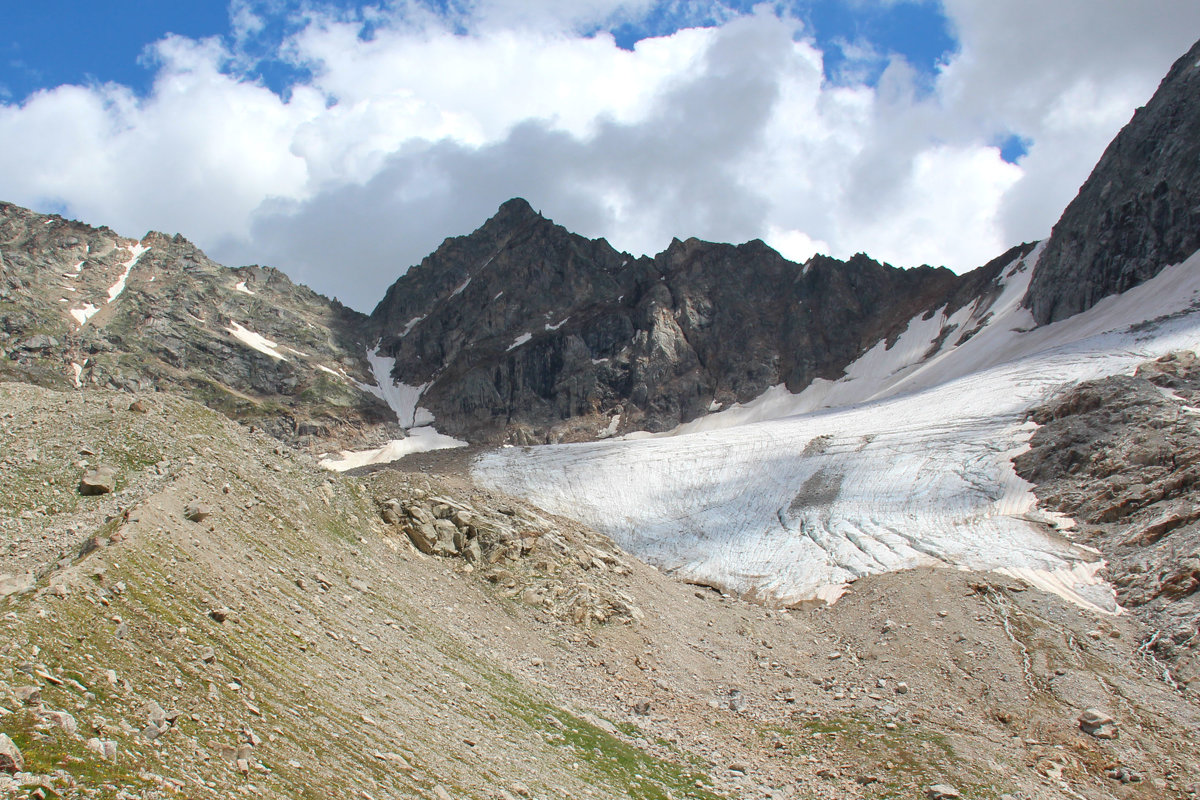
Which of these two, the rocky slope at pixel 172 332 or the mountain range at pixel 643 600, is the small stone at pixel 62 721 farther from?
the rocky slope at pixel 172 332

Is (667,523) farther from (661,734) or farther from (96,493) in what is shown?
(96,493)

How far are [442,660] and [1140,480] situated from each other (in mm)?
45064

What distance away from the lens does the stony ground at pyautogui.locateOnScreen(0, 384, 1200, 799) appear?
1130 cm

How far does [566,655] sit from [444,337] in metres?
164

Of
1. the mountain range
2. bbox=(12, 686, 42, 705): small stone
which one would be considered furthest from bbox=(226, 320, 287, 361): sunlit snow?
bbox=(12, 686, 42, 705): small stone

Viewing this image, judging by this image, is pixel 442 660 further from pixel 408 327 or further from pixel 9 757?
pixel 408 327

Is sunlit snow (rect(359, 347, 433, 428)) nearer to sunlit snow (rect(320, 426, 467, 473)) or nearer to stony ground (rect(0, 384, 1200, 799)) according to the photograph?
sunlit snow (rect(320, 426, 467, 473))

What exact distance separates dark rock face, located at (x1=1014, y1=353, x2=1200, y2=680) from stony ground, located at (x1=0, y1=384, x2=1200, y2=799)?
2091 mm

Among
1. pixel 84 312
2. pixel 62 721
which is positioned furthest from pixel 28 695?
pixel 84 312

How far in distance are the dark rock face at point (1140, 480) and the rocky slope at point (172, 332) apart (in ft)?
386

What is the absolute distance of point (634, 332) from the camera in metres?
161

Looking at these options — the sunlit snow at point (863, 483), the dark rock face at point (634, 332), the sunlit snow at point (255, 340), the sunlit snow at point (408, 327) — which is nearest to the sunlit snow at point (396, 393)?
the dark rock face at point (634, 332)

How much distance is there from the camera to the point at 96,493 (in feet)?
68.9

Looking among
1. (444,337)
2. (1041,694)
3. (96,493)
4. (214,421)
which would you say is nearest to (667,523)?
(1041,694)
